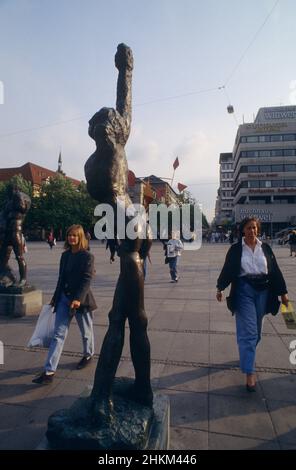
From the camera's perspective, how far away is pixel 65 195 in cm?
5903

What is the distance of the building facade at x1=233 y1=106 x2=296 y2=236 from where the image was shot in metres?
61.4

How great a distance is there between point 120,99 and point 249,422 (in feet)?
10.2

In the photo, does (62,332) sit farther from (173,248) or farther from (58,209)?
(58,209)

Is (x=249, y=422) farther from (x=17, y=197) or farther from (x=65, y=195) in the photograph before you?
(x=65, y=195)

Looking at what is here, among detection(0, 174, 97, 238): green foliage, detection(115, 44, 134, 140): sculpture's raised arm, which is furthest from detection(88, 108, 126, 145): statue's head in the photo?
detection(0, 174, 97, 238): green foliage

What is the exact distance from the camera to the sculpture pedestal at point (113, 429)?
7.12 feet

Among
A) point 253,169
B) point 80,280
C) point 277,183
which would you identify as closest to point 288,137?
point 253,169

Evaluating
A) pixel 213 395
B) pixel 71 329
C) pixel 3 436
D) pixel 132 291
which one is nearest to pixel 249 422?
pixel 213 395

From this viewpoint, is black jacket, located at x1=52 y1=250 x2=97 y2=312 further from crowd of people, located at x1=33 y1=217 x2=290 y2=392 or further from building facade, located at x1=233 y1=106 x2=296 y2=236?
building facade, located at x1=233 y1=106 x2=296 y2=236

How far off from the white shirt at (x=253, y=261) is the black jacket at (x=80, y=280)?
191cm

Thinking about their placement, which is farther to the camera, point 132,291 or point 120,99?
point 120,99

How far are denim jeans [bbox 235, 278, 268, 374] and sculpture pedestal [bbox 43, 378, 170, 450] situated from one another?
4.73 ft

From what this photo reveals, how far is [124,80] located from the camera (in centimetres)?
275
